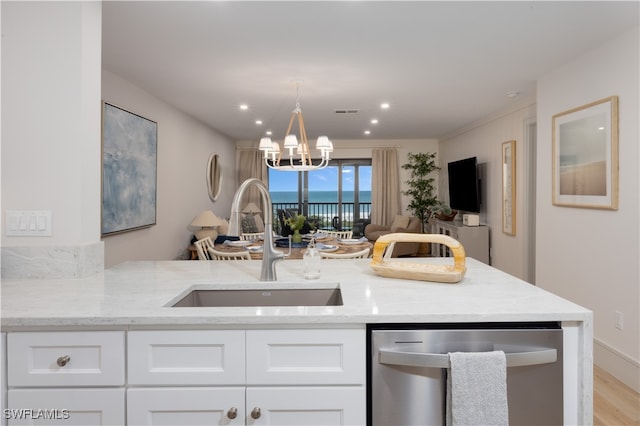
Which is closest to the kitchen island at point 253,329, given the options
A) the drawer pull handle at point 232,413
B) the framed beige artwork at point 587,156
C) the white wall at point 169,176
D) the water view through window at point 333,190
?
the drawer pull handle at point 232,413

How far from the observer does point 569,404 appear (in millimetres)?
1228

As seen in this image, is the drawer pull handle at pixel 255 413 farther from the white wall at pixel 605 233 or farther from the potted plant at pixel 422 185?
the potted plant at pixel 422 185

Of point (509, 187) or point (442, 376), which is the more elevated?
point (509, 187)

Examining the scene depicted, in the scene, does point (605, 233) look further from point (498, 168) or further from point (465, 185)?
point (465, 185)

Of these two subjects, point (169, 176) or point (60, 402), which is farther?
point (169, 176)

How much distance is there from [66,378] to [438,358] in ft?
3.55

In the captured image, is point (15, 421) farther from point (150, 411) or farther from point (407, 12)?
point (407, 12)

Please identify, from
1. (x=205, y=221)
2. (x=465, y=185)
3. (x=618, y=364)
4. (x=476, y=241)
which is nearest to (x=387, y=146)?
(x=465, y=185)

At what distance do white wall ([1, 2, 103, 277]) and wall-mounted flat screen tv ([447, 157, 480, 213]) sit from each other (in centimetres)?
531

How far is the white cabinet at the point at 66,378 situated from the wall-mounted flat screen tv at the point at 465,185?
5.58m

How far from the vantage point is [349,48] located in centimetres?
299

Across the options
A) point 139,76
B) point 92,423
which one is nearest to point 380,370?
point 92,423

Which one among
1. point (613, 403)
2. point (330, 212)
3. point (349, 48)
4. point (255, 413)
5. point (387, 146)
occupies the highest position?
point (387, 146)

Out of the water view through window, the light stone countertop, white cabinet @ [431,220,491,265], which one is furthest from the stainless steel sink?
the water view through window
